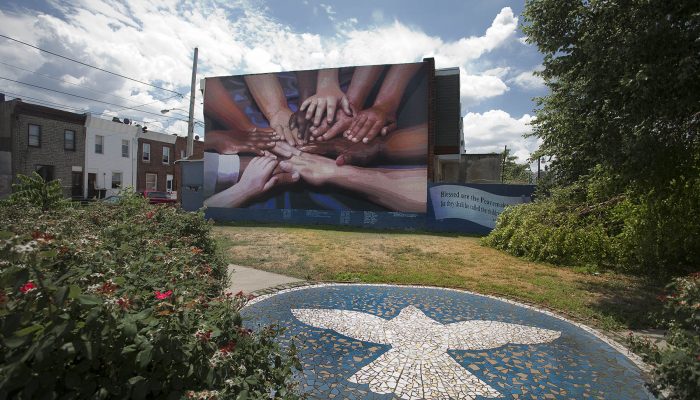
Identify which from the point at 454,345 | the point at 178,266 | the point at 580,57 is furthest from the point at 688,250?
the point at 178,266

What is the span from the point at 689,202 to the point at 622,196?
1.66m

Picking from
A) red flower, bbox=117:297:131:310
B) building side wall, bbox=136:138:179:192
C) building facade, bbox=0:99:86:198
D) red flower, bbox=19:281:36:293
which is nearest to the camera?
red flower, bbox=19:281:36:293

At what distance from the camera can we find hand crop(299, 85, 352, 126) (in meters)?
19.5

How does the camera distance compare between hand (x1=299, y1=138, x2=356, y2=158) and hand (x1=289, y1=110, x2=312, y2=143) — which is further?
hand (x1=289, y1=110, x2=312, y2=143)

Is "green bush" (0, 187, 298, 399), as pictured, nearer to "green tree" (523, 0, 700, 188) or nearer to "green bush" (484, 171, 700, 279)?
"green tree" (523, 0, 700, 188)

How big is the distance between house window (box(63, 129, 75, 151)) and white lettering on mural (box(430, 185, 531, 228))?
31288 millimetres

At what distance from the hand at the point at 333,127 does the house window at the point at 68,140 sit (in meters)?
24.8

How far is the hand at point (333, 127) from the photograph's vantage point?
1933 centimetres

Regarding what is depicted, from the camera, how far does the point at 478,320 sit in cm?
600

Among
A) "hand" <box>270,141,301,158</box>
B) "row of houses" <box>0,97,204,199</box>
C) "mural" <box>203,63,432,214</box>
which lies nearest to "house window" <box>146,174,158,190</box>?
"row of houses" <box>0,97,204,199</box>

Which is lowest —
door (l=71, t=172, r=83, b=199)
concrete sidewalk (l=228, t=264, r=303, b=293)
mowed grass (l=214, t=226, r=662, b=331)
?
concrete sidewalk (l=228, t=264, r=303, b=293)

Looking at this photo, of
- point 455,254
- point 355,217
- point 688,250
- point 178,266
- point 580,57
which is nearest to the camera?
point 178,266

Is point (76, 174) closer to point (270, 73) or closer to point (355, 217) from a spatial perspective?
point (270, 73)

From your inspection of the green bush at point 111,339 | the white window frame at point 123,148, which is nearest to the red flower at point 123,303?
the green bush at point 111,339
